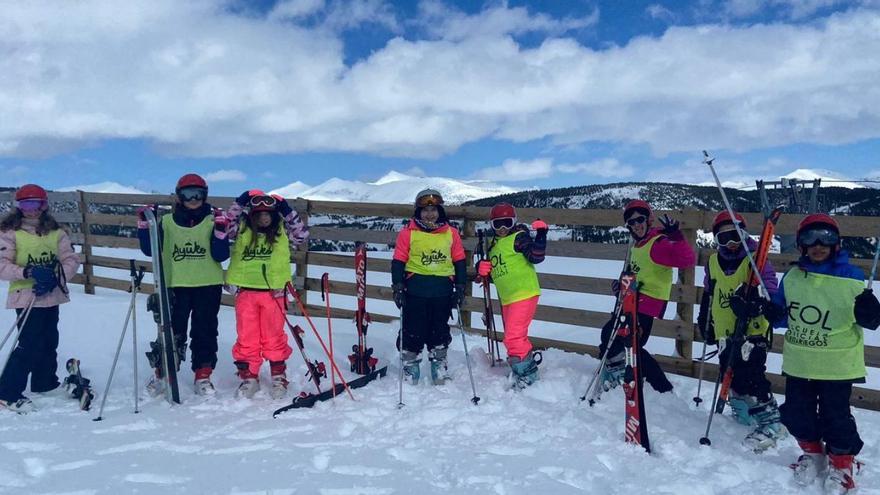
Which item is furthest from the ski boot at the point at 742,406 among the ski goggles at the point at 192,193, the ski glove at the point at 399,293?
the ski goggles at the point at 192,193

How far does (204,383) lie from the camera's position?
226 inches

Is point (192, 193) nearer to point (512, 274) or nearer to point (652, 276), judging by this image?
point (512, 274)

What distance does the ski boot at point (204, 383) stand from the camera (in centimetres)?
568

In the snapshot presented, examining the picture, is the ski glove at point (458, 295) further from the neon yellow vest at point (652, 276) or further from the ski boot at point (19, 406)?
the ski boot at point (19, 406)

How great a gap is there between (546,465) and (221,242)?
3.38 meters

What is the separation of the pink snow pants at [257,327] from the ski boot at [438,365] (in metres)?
1.42

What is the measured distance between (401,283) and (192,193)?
205 cm

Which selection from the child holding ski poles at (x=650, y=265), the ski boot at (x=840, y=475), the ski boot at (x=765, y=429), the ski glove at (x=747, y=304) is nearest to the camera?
the ski boot at (x=840, y=475)

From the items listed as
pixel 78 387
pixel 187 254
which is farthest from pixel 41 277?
pixel 187 254

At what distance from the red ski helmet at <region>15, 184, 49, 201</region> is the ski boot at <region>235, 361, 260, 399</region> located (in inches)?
89.9

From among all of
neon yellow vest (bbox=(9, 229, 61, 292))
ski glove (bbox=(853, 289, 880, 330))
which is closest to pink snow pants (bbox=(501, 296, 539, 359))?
ski glove (bbox=(853, 289, 880, 330))

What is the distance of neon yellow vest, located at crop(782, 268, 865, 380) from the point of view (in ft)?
13.1

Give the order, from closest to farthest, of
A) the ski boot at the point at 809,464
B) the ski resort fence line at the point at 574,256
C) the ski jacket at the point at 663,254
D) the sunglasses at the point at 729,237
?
1. the ski boot at the point at 809,464
2. the sunglasses at the point at 729,237
3. the ski jacket at the point at 663,254
4. the ski resort fence line at the point at 574,256

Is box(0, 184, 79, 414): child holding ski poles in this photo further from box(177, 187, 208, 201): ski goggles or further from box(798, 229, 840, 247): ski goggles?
box(798, 229, 840, 247): ski goggles
